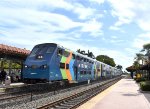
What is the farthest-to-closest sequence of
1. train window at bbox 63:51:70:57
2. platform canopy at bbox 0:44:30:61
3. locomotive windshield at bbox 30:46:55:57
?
platform canopy at bbox 0:44:30:61, train window at bbox 63:51:70:57, locomotive windshield at bbox 30:46:55:57

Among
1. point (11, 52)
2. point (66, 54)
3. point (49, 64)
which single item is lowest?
point (49, 64)

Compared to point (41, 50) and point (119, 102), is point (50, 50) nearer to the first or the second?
point (41, 50)

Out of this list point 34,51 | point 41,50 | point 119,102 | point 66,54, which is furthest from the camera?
point 66,54

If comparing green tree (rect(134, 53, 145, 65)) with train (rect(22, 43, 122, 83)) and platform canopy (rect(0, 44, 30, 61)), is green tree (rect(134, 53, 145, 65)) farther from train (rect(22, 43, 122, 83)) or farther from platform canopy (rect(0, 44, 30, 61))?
train (rect(22, 43, 122, 83))

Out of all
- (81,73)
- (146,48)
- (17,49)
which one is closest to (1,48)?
(17,49)

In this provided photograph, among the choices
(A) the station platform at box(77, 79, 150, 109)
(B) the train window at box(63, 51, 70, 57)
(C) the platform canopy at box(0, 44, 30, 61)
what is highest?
(C) the platform canopy at box(0, 44, 30, 61)

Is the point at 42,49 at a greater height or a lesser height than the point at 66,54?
greater

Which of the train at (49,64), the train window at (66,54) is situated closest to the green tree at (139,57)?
the train at (49,64)

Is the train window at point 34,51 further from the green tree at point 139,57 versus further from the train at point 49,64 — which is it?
the green tree at point 139,57

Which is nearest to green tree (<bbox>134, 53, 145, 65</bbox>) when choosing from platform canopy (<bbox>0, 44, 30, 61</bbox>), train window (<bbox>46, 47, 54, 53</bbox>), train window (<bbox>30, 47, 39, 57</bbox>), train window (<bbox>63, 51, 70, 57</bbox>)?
platform canopy (<bbox>0, 44, 30, 61</bbox>)

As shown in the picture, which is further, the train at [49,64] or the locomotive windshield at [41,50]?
the locomotive windshield at [41,50]

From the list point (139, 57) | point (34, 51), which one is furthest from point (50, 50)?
point (139, 57)

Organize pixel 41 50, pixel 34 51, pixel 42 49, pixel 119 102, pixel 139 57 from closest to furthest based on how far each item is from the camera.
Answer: pixel 119 102 < pixel 41 50 < pixel 42 49 < pixel 34 51 < pixel 139 57

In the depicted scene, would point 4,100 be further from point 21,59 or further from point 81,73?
point 21,59
